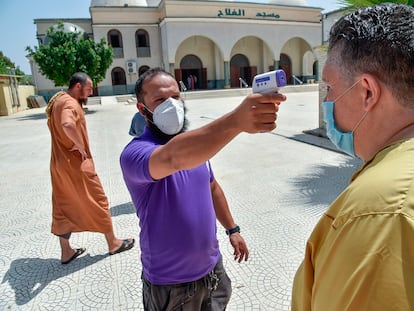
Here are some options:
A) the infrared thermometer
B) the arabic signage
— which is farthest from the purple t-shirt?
the arabic signage

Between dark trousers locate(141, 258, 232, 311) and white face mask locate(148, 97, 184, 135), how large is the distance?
75cm

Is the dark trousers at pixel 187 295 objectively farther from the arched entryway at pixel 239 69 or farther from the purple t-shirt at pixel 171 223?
the arched entryway at pixel 239 69

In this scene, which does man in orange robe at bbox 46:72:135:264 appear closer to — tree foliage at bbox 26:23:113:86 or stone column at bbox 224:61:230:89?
tree foliage at bbox 26:23:113:86

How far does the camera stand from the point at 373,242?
2.15 feet

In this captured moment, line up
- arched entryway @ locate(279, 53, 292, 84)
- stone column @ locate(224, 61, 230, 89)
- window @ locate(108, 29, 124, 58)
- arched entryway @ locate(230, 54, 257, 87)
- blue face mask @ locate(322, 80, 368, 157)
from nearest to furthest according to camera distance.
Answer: blue face mask @ locate(322, 80, 368, 157) → window @ locate(108, 29, 124, 58) → stone column @ locate(224, 61, 230, 89) → arched entryway @ locate(230, 54, 257, 87) → arched entryway @ locate(279, 53, 292, 84)

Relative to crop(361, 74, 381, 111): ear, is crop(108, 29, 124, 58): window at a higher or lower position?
higher

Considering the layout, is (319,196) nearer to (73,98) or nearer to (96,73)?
(73,98)

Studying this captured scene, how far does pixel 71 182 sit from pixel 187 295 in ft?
6.78

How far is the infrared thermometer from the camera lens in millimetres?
1076

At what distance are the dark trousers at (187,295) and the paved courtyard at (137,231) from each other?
88 cm

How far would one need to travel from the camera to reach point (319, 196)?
4.70 metres

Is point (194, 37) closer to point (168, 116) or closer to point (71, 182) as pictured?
point (71, 182)

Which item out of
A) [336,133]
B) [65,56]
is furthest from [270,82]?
[65,56]

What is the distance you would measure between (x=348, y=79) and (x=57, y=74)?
2144 centimetres
